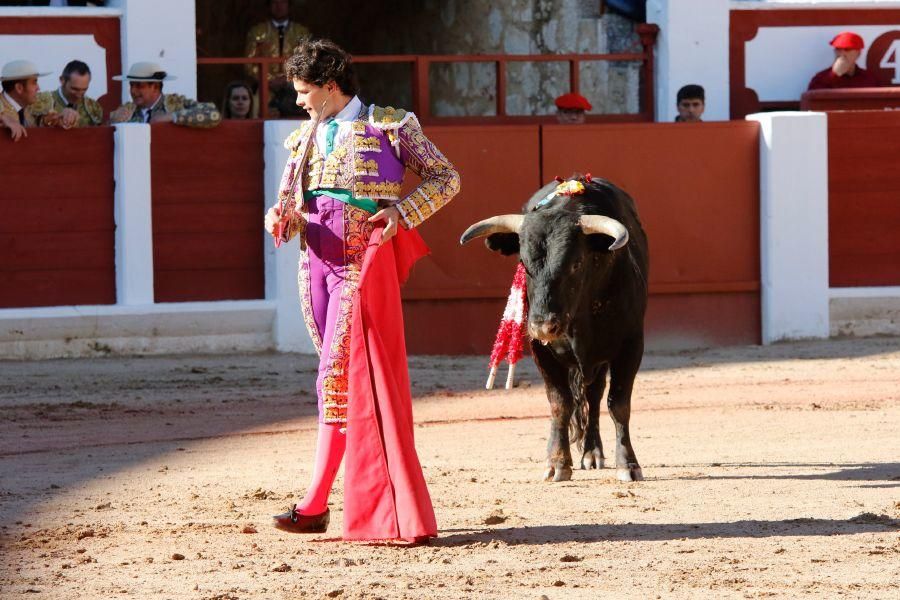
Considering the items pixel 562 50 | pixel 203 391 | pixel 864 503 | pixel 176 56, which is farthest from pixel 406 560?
pixel 562 50

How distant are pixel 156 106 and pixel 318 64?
494 cm

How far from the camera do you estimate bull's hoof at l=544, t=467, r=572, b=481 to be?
195 inches

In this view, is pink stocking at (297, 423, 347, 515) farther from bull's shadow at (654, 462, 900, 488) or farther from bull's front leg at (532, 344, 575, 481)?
bull's shadow at (654, 462, 900, 488)

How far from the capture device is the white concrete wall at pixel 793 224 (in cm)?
888

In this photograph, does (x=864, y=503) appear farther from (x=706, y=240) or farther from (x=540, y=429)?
(x=706, y=240)

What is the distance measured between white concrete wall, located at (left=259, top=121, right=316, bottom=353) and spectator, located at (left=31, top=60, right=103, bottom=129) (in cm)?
93

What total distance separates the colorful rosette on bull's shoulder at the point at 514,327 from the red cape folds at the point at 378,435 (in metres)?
1.08

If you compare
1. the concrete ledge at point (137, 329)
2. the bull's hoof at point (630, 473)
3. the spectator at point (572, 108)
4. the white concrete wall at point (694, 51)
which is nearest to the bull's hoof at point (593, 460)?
the bull's hoof at point (630, 473)

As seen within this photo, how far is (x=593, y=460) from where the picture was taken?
206 inches

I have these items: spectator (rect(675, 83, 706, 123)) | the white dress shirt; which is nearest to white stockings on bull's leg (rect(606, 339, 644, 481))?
the white dress shirt

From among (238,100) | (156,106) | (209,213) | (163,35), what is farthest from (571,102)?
(163,35)

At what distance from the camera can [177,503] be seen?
4.66 metres

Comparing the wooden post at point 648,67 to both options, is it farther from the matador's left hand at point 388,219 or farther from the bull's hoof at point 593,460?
the matador's left hand at point 388,219

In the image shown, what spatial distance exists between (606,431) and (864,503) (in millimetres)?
1699
